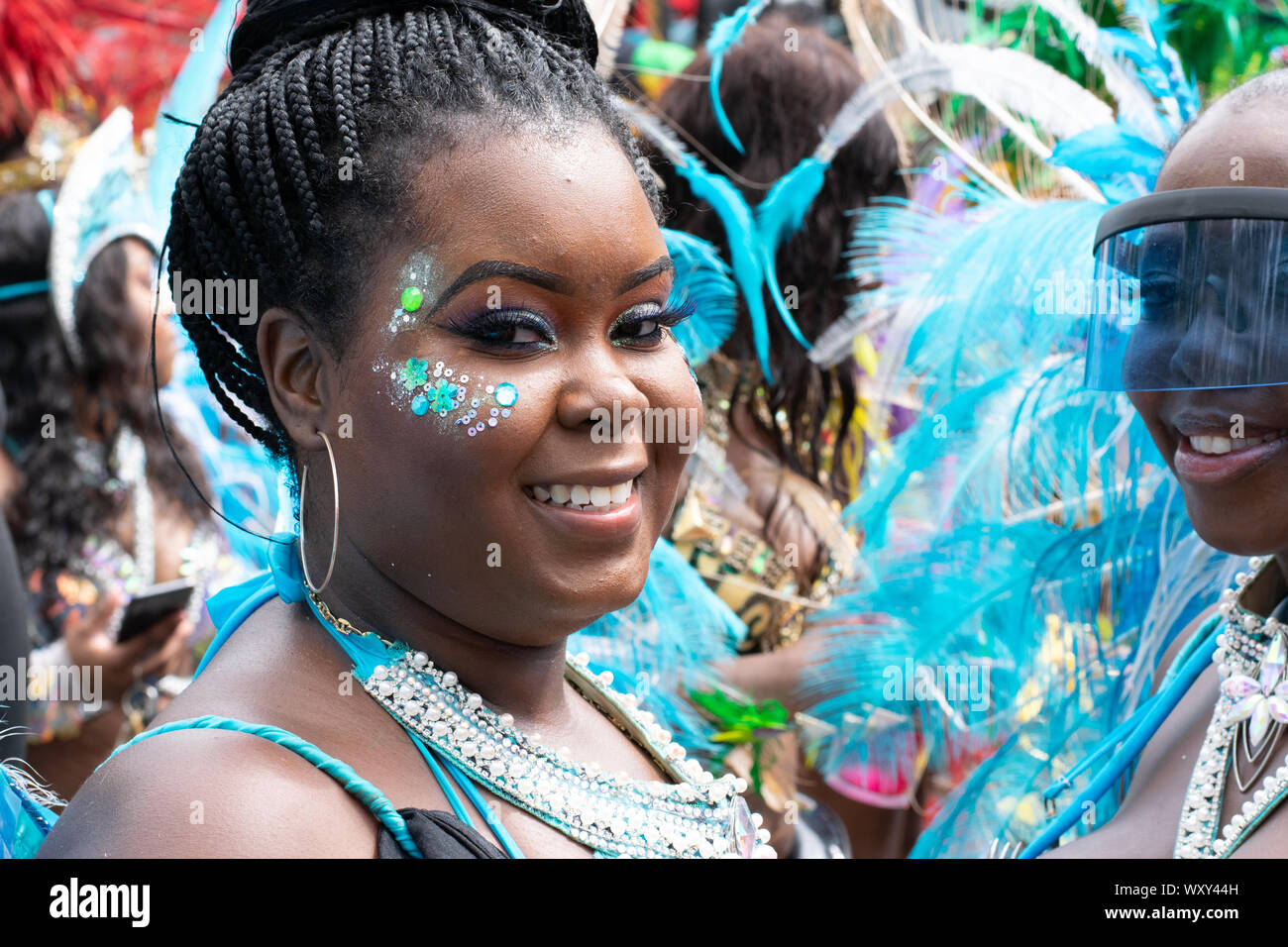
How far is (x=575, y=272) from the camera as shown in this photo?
1.60 meters

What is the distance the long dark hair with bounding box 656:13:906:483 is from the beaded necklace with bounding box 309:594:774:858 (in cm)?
221

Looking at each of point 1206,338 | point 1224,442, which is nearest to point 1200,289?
point 1206,338

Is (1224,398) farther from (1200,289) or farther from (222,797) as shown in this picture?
(222,797)

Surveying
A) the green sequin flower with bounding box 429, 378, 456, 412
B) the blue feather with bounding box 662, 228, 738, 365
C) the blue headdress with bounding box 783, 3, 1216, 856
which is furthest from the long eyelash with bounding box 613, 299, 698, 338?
the blue feather with bounding box 662, 228, 738, 365

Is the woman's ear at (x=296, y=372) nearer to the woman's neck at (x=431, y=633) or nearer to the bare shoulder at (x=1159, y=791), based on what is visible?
the woman's neck at (x=431, y=633)

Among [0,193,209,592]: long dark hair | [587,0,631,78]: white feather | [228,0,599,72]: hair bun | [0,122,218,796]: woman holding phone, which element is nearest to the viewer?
[228,0,599,72]: hair bun

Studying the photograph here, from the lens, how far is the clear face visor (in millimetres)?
1986

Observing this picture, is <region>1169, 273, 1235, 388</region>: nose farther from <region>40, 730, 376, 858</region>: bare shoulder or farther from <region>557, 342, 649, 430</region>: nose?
<region>40, 730, 376, 858</region>: bare shoulder

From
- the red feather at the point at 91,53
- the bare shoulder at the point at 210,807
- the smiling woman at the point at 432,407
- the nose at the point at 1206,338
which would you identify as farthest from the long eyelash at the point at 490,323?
the red feather at the point at 91,53

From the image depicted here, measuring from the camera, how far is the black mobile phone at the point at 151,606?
4043 mm

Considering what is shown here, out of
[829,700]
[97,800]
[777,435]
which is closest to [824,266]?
[777,435]

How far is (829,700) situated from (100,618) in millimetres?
2235

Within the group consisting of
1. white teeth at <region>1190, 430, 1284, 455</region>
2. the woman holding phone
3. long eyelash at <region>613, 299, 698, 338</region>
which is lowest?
the woman holding phone
